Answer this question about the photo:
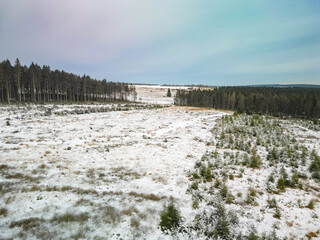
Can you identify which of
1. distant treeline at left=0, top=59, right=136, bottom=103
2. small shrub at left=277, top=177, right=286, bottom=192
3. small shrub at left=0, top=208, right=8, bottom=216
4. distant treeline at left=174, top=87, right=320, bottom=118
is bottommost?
small shrub at left=277, top=177, right=286, bottom=192

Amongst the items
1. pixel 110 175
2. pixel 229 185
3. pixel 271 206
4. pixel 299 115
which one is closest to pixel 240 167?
pixel 229 185

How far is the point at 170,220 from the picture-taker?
5.52 meters

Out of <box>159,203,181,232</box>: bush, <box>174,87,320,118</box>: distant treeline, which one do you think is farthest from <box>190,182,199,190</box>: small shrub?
<box>174,87,320,118</box>: distant treeline

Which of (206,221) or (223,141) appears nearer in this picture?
(206,221)

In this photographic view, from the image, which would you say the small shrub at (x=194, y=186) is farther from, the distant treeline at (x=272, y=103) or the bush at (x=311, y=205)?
the distant treeline at (x=272, y=103)

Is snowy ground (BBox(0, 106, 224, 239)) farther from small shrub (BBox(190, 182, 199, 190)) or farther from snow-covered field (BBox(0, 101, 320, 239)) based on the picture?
small shrub (BBox(190, 182, 199, 190))

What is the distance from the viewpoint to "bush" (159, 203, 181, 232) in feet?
17.6

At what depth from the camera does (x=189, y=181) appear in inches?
332

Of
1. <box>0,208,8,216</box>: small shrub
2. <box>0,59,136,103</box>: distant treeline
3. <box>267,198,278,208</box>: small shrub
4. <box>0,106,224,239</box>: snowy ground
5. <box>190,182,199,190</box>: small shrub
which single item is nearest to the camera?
<box>0,106,224,239</box>: snowy ground

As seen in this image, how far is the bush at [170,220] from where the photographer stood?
5.35m

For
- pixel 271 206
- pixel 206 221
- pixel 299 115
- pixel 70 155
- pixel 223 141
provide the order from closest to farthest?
pixel 206 221 → pixel 271 206 → pixel 70 155 → pixel 223 141 → pixel 299 115

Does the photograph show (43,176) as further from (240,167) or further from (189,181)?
(240,167)

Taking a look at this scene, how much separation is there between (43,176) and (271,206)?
34.4 ft

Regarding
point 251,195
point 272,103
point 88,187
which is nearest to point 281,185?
point 251,195
